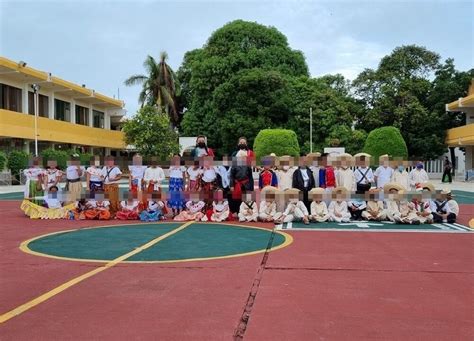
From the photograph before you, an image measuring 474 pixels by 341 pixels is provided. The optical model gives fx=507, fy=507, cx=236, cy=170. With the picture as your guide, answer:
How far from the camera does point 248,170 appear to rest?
13086 millimetres

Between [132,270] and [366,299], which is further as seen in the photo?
[132,270]

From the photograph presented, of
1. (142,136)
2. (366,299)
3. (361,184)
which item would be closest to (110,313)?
(366,299)

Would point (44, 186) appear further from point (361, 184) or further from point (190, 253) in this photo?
point (361, 184)

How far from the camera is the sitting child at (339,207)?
12977mm

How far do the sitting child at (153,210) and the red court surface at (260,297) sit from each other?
4.66 m

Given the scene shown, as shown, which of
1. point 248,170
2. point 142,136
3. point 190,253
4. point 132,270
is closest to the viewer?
point 132,270

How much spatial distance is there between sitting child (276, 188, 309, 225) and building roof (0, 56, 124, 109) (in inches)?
936

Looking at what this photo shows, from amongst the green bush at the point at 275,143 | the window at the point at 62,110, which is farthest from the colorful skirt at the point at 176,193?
the window at the point at 62,110

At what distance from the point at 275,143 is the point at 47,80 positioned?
1648cm

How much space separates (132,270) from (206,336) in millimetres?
2847

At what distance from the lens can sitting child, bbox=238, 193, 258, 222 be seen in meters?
12.9

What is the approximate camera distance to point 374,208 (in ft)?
43.5

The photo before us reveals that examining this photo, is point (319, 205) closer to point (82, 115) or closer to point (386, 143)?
point (386, 143)

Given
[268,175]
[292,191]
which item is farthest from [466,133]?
[292,191]
